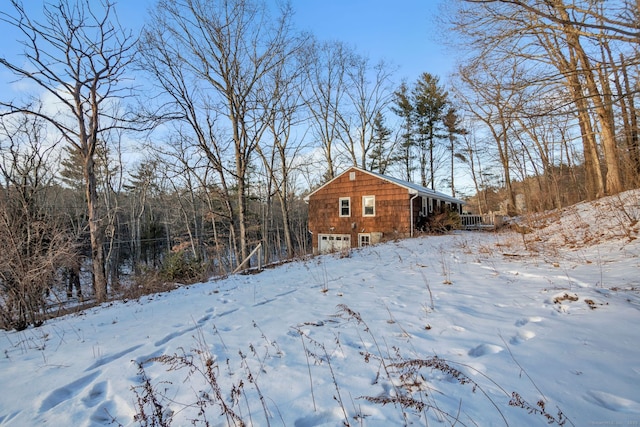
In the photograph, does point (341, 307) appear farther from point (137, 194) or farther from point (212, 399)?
point (137, 194)

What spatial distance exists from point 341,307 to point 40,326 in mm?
5477

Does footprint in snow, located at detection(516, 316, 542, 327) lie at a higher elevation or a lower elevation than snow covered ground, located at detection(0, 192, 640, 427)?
higher

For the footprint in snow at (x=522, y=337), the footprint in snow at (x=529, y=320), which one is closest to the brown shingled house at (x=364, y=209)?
the footprint in snow at (x=529, y=320)

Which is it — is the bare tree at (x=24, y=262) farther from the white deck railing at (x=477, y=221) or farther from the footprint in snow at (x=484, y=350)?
the white deck railing at (x=477, y=221)

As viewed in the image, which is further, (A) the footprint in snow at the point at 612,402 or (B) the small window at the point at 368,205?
(B) the small window at the point at 368,205

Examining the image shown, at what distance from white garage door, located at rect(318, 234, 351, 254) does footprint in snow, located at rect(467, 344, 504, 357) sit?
A: 13.9 m

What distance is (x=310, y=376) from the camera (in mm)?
2168

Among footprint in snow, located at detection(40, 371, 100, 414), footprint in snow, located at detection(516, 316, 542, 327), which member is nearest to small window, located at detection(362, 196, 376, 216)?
footprint in snow, located at detection(516, 316, 542, 327)

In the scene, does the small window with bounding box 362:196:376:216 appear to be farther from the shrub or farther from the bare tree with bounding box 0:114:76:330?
the bare tree with bounding box 0:114:76:330

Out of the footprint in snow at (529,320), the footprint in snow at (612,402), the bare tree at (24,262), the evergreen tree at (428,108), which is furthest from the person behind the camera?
the evergreen tree at (428,108)

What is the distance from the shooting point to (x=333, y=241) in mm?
17281

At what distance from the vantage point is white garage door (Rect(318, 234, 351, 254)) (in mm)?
16719

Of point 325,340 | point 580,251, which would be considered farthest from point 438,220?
point 325,340

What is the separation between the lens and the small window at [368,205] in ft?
52.6
